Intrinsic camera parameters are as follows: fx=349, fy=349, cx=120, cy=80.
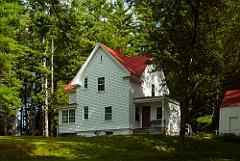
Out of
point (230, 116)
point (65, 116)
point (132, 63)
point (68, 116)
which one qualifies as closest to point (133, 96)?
point (132, 63)

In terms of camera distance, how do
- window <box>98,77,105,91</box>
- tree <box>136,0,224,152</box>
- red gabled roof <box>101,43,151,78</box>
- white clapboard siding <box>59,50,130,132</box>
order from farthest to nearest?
1. window <box>98,77,105,91</box>
2. red gabled roof <box>101,43,151,78</box>
3. white clapboard siding <box>59,50,130,132</box>
4. tree <box>136,0,224,152</box>

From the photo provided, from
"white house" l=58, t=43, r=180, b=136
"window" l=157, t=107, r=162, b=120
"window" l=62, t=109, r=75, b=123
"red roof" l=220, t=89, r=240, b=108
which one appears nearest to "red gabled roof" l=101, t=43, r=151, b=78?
"white house" l=58, t=43, r=180, b=136

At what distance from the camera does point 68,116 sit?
1230 inches

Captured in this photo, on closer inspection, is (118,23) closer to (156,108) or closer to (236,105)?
(156,108)

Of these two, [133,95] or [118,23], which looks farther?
[118,23]

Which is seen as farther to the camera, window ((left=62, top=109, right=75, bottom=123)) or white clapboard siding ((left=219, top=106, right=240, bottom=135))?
window ((left=62, top=109, right=75, bottom=123))

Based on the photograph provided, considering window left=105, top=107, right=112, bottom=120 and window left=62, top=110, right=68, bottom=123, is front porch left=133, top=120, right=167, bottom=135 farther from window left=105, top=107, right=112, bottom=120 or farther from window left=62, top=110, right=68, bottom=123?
window left=62, top=110, right=68, bottom=123

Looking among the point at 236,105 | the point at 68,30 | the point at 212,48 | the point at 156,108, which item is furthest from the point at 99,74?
the point at 68,30

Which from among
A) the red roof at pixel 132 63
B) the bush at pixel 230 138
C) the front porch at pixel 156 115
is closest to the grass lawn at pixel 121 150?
the bush at pixel 230 138

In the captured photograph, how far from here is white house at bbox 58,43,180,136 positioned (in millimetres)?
27688

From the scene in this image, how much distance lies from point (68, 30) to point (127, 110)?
20.5 m

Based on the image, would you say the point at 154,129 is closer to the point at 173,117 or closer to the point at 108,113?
the point at 173,117

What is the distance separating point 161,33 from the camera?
60.1 ft

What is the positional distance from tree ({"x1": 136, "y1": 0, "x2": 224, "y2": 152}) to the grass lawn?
1741mm
